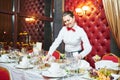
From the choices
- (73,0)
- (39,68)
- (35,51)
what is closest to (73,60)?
(39,68)

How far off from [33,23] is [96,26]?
5.64 feet

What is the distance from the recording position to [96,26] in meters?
5.17

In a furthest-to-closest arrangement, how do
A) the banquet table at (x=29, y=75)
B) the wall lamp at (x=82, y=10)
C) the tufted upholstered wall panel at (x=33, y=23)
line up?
the tufted upholstered wall panel at (x=33, y=23), the wall lamp at (x=82, y=10), the banquet table at (x=29, y=75)

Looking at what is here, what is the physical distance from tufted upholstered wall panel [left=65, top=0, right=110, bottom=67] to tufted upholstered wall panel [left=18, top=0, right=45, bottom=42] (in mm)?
1194

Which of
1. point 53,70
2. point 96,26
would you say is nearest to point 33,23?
point 96,26

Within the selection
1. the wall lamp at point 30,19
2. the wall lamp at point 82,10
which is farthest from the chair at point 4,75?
the wall lamp at point 30,19

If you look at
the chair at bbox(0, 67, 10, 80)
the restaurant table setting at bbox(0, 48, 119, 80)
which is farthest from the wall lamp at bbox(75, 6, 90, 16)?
the chair at bbox(0, 67, 10, 80)

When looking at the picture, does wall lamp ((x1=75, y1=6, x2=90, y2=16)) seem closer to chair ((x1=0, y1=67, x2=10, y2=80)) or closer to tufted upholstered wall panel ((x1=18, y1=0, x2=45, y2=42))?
tufted upholstered wall panel ((x1=18, y1=0, x2=45, y2=42))

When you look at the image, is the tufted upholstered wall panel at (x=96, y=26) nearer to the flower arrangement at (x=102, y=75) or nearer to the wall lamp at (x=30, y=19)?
the wall lamp at (x=30, y=19)

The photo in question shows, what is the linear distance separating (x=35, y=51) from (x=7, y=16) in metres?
1.98

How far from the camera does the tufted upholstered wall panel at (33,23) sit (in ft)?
18.0

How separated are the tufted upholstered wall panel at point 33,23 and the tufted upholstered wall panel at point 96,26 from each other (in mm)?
1194

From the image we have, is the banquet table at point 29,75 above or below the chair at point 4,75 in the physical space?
below

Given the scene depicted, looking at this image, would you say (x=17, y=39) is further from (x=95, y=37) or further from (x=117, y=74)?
(x=117, y=74)
